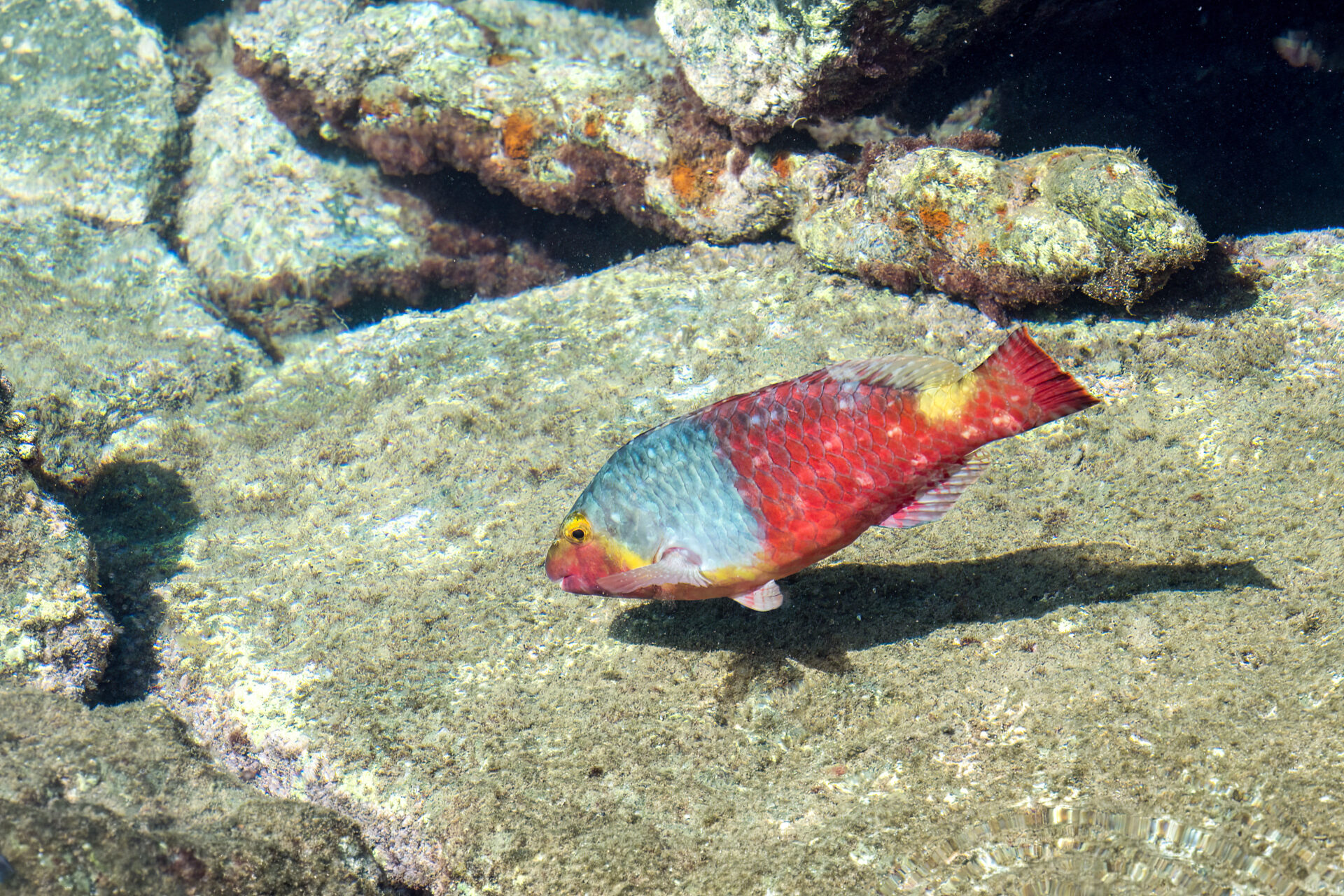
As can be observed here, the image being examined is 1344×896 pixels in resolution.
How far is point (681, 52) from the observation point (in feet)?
17.1

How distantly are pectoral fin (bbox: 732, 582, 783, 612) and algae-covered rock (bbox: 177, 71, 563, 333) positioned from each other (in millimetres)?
5235

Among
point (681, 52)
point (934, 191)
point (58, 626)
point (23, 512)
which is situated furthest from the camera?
point (681, 52)

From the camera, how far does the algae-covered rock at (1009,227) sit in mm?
3822

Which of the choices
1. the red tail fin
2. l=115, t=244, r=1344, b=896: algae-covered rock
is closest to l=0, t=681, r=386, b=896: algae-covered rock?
l=115, t=244, r=1344, b=896: algae-covered rock

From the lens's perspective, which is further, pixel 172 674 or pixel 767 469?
pixel 172 674

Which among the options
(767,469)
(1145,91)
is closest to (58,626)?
(767,469)

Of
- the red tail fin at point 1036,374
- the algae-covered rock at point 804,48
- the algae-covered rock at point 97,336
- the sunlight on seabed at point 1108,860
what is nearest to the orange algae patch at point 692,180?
the algae-covered rock at point 804,48

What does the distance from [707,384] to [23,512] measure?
3.27m

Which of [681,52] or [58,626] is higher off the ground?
[681,52]

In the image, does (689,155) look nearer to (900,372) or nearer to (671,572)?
(900,372)

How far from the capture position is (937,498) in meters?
2.40

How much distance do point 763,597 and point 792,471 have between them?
17.5 inches

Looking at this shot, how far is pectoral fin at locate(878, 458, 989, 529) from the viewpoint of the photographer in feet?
7.73

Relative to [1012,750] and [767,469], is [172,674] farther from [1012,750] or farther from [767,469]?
[1012,750]
